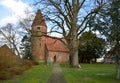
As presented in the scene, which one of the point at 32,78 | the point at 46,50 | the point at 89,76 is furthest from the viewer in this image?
the point at 46,50

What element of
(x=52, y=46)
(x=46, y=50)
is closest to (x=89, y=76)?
(x=46, y=50)

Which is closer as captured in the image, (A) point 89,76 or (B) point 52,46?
(A) point 89,76

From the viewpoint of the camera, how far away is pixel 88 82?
74.8 ft

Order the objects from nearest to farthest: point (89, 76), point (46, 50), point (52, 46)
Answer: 1. point (89, 76)
2. point (46, 50)
3. point (52, 46)

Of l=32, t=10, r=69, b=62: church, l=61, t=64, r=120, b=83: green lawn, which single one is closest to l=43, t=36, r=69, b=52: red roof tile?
l=32, t=10, r=69, b=62: church

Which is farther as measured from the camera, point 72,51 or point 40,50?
point 40,50

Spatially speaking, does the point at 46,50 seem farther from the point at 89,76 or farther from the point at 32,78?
the point at 32,78

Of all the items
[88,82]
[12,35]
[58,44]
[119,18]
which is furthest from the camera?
[58,44]

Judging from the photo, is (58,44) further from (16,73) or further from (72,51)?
(16,73)

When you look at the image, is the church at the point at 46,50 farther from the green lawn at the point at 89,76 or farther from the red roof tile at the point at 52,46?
the green lawn at the point at 89,76

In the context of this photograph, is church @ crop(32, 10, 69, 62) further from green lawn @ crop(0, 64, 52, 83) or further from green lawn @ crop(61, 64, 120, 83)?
green lawn @ crop(0, 64, 52, 83)

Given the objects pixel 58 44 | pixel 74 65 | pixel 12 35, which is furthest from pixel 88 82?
pixel 58 44

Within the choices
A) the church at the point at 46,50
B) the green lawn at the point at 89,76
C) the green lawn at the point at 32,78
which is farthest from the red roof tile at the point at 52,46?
the green lawn at the point at 32,78

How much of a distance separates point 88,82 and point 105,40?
544 centimetres
